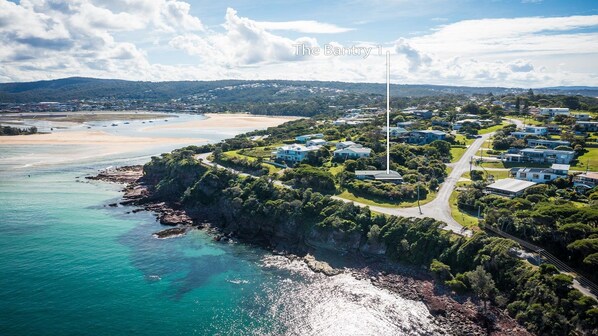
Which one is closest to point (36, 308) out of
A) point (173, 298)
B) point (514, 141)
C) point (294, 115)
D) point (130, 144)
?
point (173, 298)

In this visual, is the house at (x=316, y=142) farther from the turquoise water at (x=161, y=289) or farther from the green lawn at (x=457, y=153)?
the turquoise water at (x=161, y=289)

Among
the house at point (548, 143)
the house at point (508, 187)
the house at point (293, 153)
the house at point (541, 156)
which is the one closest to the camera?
the house at point (508, 187)

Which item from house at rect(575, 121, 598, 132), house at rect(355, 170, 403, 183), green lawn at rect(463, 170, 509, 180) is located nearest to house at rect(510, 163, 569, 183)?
green lawn at rect(463, 170, 509, 180)

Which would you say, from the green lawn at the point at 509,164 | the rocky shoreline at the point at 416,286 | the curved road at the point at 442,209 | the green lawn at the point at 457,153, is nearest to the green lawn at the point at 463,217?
the curved road at the point at 442,209

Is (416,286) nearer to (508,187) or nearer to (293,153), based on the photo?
(508,187)

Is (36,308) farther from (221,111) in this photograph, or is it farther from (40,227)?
(221,111)

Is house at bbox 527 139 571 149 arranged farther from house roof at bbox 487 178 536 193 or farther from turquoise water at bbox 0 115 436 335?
turquoise water at bbox 0 115 436 335
